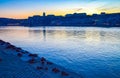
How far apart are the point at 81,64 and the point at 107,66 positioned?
12.0 feet

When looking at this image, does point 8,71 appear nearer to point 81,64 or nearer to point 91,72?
point 91,72

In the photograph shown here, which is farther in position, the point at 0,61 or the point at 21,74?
the point at 0,61

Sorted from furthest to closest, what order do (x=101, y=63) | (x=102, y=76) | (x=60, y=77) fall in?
1. (x=101, y=63)
2. (x=102, y=76)
3. (x=60, y=77)

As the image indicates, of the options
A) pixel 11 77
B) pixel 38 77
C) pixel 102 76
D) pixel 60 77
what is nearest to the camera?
pixel 11 77

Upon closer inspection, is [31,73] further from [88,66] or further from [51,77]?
[88,66]

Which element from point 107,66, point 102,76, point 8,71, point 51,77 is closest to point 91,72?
point 102,76

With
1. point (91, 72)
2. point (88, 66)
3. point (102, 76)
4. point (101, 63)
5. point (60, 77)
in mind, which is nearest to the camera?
point (60, 77)

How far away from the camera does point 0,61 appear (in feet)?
73.5

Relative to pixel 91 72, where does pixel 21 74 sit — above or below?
above

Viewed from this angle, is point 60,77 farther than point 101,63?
No

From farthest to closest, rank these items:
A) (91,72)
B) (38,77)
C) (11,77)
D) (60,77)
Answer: (91,72) → (60,77) → (38,77) → (11,77)

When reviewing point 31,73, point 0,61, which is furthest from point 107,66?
point 0,61

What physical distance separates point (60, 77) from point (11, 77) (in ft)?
16.7

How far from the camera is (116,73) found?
22719 mm
